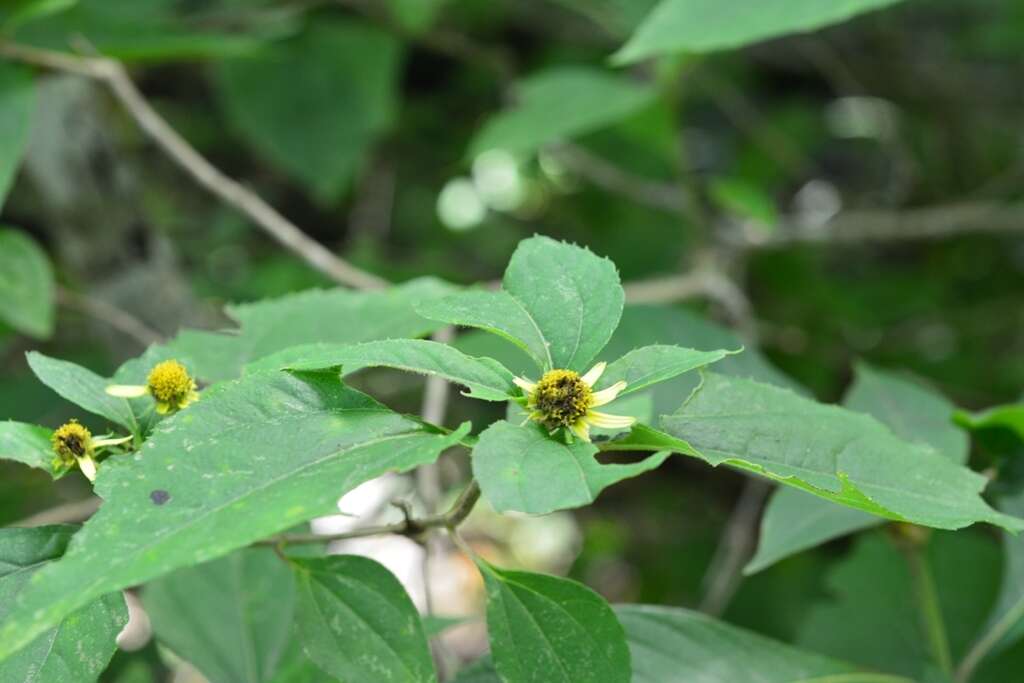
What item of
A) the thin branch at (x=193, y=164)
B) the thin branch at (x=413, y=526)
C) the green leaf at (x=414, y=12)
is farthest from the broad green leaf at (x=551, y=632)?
the green leaf at (x=414, y=12)

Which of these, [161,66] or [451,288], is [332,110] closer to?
[161,66]

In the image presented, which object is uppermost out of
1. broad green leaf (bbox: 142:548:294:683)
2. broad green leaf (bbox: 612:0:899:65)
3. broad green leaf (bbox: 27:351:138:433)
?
broad green leaf (bbox: 612:0:899:65)

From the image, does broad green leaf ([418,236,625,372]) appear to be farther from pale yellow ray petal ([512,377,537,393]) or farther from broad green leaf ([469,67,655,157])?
broad green leaf ([469,67,655,157])

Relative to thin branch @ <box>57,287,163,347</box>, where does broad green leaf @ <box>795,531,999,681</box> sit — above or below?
above

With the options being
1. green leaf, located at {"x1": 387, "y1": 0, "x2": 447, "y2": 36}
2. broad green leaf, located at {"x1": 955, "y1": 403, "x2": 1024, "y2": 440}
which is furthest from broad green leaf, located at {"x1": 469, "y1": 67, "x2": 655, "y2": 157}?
broad green leaf, located at {"x1": 955, "y1": 403, "x2": 1024, "y2": 440}

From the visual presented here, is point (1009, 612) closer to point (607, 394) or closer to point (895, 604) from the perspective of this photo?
point (895, 604)

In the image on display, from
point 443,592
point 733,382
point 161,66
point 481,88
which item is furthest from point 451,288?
point 443,592

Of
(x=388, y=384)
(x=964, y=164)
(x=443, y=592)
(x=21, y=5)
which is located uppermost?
(x=964, y=164)
